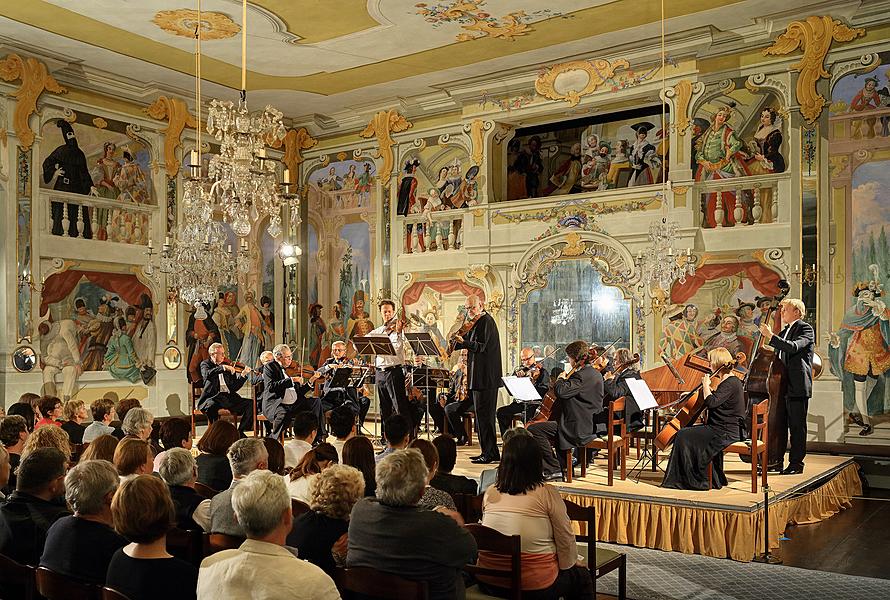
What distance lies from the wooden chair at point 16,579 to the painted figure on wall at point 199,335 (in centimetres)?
1035

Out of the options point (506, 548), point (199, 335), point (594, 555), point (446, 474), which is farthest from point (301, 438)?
point (199, 335)

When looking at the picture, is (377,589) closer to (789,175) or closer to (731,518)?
(731,518)

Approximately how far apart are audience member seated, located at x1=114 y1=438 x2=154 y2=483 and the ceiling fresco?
7.32 metres

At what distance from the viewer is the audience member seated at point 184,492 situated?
449cm

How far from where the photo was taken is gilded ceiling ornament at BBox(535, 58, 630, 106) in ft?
40.3

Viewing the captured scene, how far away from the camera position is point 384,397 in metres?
10.6

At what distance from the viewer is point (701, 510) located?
6719mm

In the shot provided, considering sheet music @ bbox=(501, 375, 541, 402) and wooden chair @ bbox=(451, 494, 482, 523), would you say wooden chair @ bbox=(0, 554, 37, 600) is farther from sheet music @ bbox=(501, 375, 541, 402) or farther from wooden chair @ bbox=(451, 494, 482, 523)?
sheet music @ bbox=(501, 375, 541, 402)

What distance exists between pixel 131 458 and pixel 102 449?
18.0 inches

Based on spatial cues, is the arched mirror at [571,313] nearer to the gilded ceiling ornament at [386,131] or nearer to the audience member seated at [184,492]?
the gilded ceiling ornament at [386,131]

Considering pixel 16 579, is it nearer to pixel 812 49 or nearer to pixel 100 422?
pixel 100 422

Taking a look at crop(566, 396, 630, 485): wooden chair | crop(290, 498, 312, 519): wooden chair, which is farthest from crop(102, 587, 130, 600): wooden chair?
crop(566, 396, 630, 485): wooden chair

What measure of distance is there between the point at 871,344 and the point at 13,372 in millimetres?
11434

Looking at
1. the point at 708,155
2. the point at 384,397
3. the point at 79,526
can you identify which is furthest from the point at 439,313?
the point at 79,526
